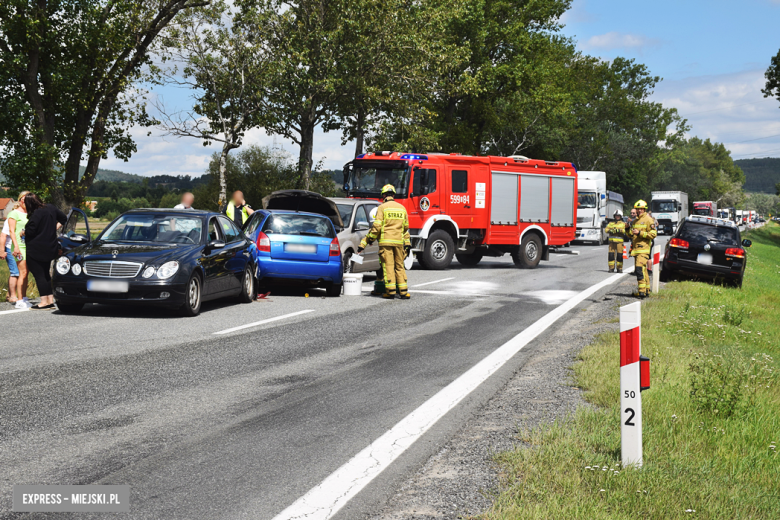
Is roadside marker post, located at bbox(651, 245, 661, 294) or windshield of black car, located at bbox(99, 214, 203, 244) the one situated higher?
windshield of black car, located at bbox(99, 214, 203, 244)

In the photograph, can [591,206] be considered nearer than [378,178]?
No

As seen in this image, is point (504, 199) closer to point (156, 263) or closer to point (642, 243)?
point (642, 243)

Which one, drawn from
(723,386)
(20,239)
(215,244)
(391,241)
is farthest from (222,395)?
(391,241)

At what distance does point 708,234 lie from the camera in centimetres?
1822

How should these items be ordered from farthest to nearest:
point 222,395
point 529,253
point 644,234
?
1. point 529,253
2. point 644,234
3. point 222,395

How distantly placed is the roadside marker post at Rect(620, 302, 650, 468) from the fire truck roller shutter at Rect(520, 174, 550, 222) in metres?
18.8

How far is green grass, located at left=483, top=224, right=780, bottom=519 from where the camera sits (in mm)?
3711

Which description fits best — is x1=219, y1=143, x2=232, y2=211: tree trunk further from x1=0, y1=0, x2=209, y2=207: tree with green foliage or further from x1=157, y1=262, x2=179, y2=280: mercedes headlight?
x1=157, y1=262, x2=179, y2=280: mercedes headlight

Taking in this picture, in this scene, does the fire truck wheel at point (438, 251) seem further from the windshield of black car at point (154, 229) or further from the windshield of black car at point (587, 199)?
the windshield of black car at point (587, 199)

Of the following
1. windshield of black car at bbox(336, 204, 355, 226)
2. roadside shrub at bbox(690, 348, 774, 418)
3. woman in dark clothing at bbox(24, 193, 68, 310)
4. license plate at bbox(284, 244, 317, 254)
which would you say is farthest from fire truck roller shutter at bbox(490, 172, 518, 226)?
roadside shrub at bbox(690, 348, 774, 418)

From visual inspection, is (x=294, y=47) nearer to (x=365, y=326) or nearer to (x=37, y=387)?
(x=365, y=326)

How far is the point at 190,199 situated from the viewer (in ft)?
49.6

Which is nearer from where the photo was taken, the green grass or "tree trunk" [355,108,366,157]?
Result: the green grass

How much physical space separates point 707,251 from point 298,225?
1005cm
